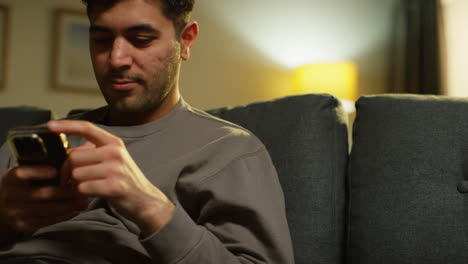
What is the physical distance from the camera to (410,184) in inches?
48.9

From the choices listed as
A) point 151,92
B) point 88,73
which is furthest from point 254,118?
point 88,73

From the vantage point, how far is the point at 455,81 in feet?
10.5

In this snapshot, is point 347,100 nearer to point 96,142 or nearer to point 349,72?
point 349,72

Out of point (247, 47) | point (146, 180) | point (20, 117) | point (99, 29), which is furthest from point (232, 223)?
point (247, 47)

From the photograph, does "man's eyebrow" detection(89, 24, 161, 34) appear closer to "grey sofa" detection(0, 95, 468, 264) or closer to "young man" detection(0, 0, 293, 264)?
"young man" detection(0, 0, 293, 264)

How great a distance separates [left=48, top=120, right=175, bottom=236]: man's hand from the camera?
745mm

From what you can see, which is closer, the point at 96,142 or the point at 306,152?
the point at 96,142

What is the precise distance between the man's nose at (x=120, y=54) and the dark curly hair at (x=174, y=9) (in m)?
0.11

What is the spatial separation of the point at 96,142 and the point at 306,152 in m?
0.70

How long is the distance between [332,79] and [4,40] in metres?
1.93

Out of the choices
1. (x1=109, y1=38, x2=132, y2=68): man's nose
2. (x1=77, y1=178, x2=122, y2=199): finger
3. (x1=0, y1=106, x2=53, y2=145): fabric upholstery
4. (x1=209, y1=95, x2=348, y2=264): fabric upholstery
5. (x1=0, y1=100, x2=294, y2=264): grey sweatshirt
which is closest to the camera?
(x1=77, y1=178, x2=122, y2=199): finger

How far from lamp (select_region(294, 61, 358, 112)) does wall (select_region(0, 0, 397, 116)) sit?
36 centimetres

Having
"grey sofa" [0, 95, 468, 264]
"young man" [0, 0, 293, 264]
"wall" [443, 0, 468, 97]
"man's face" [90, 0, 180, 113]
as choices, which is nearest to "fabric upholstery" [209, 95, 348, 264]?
"grey sofa" [0, 95, 468, 264]

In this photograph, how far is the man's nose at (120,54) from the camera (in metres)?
1.17
